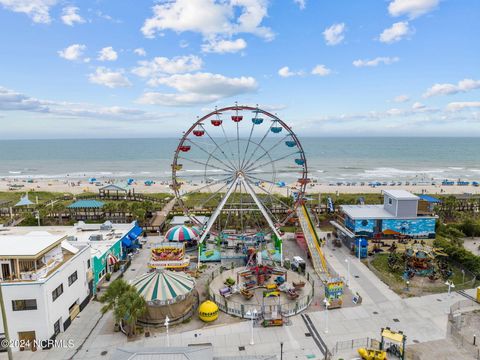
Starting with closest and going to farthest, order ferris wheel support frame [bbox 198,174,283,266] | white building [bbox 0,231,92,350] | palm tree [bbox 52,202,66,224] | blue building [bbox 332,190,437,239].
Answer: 1. white building [bbox 0,231,92,350]
2. ferris wheel support frame [bbox 198,174,283,266]
3. blue building [bbox 332,190,437,239]
4. palm tree [bbox 52,202,66,224]

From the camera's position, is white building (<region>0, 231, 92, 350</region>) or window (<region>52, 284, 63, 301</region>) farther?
window (<region>52, 284, 63, 301</region>)

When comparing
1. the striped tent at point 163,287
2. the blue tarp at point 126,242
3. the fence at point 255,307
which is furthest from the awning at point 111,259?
the fence at point 255,307

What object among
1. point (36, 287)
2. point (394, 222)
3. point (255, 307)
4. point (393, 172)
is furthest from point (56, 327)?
point (393, 172)

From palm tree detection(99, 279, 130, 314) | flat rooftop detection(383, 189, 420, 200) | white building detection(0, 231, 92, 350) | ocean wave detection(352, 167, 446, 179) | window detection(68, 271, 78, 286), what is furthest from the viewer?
ocean wave detection(352, 167, 446, 179)

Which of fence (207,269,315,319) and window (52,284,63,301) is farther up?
window (52,284,63,301)

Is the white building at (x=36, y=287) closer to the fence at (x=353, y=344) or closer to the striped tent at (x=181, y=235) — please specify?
the striped tent at (x=181, y=235)

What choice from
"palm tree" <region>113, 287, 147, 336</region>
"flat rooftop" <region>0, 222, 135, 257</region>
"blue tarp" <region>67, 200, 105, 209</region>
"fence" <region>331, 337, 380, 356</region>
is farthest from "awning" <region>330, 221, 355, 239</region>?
"blue tarp" <region>67, 200, 105, 209</region>

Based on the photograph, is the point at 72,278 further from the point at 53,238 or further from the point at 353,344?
the point at 353,344

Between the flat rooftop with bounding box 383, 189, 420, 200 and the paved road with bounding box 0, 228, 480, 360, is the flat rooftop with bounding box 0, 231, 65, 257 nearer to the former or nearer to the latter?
the paved road with bounding box 0, 228, 480, 360
